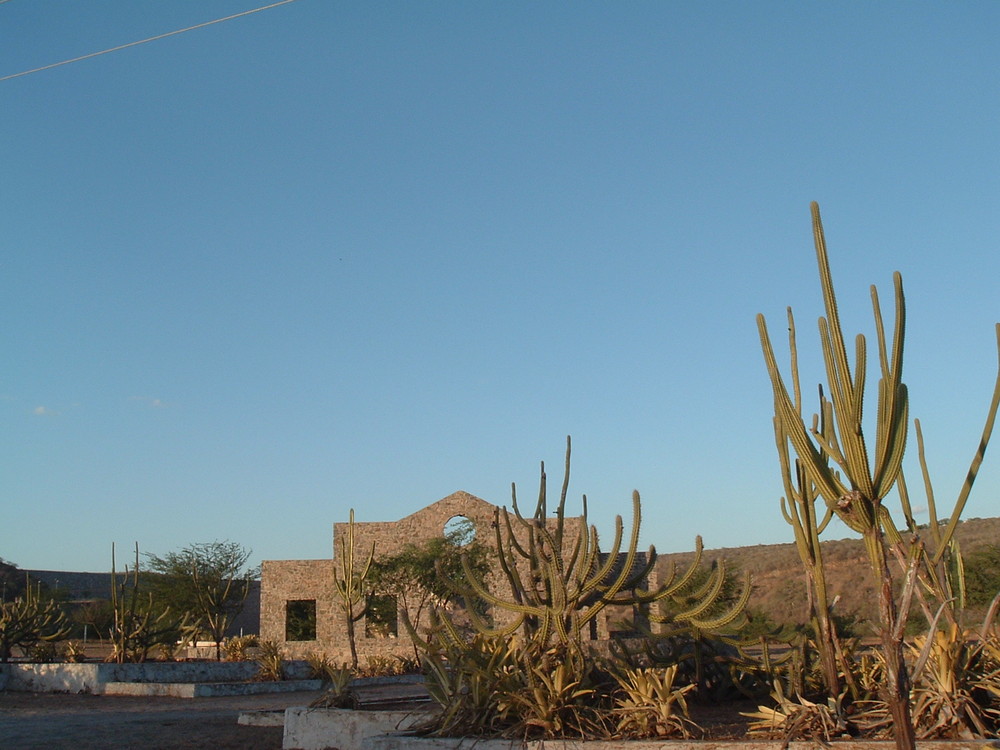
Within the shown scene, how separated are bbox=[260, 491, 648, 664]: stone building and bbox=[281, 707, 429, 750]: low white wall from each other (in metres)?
Answer: 17.4

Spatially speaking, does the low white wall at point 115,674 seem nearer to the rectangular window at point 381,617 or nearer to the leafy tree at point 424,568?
the leafy tree at point 424,568

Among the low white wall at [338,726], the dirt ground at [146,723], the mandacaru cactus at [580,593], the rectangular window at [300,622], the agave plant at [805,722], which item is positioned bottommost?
the rectangular window at [300,622]

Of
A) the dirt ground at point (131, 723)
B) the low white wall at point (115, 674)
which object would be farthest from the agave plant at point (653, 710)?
the low white wall at point (115, 674)

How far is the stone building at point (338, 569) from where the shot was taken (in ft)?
88.3

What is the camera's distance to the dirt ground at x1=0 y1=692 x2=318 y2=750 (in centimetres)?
921

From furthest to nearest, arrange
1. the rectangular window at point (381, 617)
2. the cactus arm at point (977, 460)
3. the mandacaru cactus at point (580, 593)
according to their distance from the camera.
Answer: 1. the rectangular window at point (381, 617)
2. the mandacaru cactus at point (580, 593)
3. the cactus arm at point (977, 460)

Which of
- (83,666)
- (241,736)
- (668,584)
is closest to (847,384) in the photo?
(668,584)

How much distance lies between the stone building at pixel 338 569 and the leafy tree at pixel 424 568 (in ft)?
1.39

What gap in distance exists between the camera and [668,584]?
879cm

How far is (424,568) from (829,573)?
29215 mm

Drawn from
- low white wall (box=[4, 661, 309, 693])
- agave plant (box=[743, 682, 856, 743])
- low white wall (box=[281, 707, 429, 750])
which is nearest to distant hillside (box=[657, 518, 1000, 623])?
low white wall (box=[4, 661, 309, 693])

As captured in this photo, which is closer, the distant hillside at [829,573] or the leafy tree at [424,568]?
the leafy tree at [424,568]

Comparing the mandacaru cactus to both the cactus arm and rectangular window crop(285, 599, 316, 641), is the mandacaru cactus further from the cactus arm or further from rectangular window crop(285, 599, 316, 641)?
rectangular window crop(285, 599, 316, 641)

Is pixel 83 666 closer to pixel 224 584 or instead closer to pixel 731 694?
pixel 731 694
